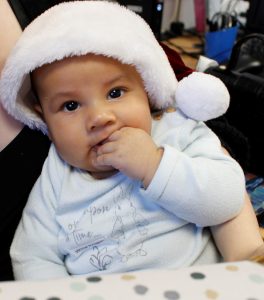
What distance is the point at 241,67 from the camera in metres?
1.58

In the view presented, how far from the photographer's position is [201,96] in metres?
0.68

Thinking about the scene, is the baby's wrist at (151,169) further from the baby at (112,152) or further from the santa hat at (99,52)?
the santa hat at (99,52)

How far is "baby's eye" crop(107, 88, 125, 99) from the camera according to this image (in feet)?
2.07

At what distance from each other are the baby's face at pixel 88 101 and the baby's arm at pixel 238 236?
20 cm

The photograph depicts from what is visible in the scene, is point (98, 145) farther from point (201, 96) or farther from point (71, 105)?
point (201, 96)

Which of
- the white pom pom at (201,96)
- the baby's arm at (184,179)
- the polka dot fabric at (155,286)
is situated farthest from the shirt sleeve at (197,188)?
the polka dot fabric at (155,286)

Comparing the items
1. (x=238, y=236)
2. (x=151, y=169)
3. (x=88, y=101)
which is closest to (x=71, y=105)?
(x=88, y=101)

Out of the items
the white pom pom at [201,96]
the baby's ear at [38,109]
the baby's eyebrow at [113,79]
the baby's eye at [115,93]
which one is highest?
the baby's eyebrow at [113,79]

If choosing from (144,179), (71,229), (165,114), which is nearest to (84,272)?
(71,229)

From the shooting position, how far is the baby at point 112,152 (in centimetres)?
61

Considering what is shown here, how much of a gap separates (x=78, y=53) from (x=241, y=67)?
111cm

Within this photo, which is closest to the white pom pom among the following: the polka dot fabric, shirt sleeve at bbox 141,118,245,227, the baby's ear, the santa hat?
the santa hat

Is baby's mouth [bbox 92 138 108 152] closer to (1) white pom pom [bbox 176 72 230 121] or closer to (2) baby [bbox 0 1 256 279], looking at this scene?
(2) baby [bbox 0 1 256 279]

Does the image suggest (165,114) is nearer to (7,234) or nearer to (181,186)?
(181,186)
